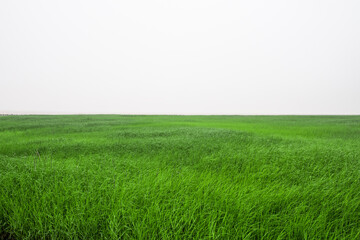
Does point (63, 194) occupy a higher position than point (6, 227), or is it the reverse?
point (63, 194)

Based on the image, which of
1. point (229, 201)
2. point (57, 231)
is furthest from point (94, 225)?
point (229, 201)

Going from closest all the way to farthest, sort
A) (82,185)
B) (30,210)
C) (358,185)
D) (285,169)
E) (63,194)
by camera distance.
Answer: (30,210)
(63,194)
(82,185)
(358,185)
(285,169)

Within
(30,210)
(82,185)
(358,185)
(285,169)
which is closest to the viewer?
(30,210)

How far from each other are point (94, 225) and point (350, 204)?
13.3ft

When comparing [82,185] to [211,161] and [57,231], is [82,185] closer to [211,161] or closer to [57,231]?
[57,231]

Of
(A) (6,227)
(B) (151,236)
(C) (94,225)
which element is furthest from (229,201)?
(A) (6,227)

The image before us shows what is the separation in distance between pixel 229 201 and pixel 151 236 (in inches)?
49.5

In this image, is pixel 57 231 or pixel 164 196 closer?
pixel 57 231

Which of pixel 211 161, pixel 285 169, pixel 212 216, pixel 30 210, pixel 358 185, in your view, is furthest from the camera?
pixel 211 161

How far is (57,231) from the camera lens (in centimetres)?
219

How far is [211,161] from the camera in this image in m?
5.23

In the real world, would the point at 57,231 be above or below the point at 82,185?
below

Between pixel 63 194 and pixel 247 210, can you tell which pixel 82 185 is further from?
pixel 247 210

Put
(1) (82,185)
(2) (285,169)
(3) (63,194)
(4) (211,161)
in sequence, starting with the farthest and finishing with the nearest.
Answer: (4) (211,161)
(2) (285,169)
(1) (82,185)
(3) (63,194)
